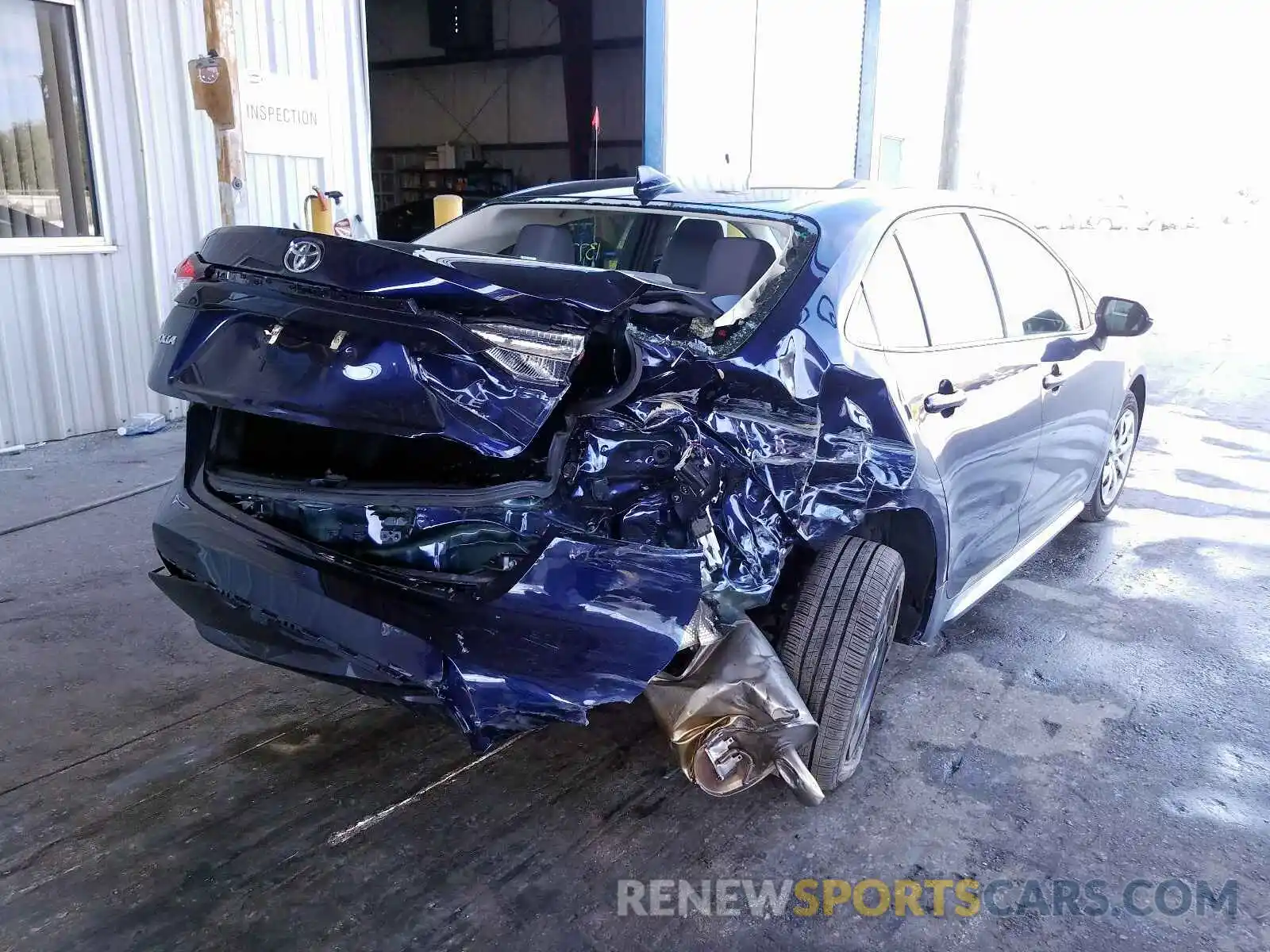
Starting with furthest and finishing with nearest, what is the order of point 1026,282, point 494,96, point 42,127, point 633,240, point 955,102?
point 494,96
point 955,102
point 42,127
point 1026,282
point 633,240

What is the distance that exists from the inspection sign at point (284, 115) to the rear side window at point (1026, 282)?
5332 mm

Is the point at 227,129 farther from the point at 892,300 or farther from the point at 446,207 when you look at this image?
the point at 892,300

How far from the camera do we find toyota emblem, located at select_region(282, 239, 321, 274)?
85.1 inches

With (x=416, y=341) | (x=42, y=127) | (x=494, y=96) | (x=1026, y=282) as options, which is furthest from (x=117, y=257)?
(x=494, y=96)

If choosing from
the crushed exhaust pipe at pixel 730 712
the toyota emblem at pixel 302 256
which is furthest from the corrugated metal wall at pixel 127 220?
the crushed exhaust pipe at pixel 730 712

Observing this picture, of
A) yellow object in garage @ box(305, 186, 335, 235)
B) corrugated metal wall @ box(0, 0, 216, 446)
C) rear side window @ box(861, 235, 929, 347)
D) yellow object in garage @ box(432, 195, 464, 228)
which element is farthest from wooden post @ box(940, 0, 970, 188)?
rear side window @ box(861, 235, 929, 347)

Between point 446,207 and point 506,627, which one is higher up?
point 446,207

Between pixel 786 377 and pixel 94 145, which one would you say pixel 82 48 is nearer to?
pixel 94 145

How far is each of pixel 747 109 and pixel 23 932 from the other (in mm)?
11378

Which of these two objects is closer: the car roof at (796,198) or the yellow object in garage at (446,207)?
the car roof at (796,198)

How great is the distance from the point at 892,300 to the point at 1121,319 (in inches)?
72.4

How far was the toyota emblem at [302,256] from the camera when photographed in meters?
2.16

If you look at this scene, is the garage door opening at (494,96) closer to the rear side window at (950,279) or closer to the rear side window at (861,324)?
the rear side window at (950,279)

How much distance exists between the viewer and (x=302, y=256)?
7.18 ft
